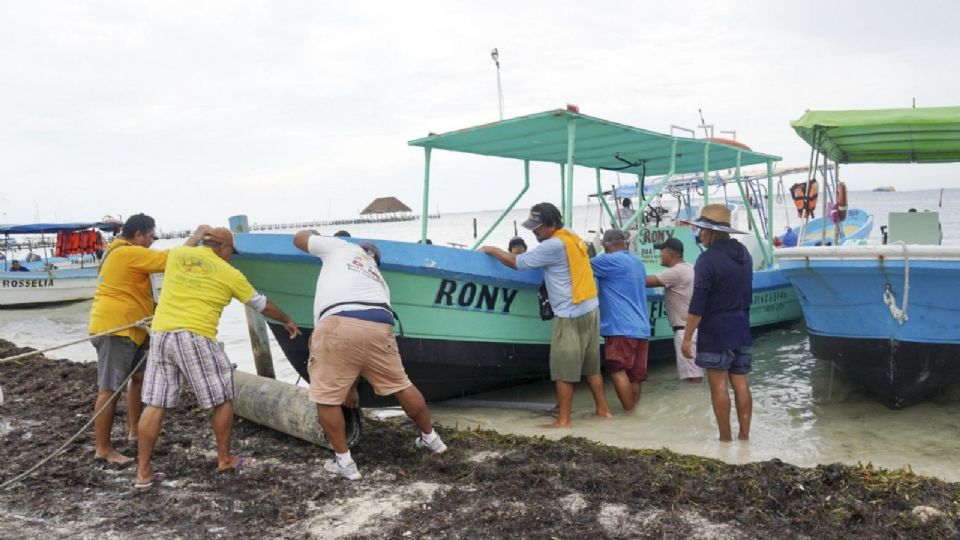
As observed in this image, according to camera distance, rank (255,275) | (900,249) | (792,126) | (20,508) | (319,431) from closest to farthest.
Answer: (20,508) → (319,431) → (900,249) → (255,275) → (792,126)

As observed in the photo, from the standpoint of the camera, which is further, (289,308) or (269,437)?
(289,308)

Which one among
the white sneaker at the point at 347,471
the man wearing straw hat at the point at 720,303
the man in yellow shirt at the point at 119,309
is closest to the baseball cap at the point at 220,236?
the man in yellow shirt at the point at 119,309

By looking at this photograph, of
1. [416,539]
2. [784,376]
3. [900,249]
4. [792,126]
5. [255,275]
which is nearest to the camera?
[416,539]

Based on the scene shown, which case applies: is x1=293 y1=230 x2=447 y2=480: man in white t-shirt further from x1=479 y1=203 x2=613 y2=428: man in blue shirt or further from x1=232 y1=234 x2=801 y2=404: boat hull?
x1=479 y1=203 x2=613 y2=428: man in blue shirt

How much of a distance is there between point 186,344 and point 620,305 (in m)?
3.38

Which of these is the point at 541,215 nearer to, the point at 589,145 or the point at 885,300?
the point at 589,145

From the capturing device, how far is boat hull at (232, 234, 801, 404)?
17.7 feet

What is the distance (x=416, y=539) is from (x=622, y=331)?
301 centimetres

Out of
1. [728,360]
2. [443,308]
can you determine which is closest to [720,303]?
[728,360]

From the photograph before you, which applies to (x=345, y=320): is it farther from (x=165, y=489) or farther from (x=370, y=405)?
(x=370, y=405)

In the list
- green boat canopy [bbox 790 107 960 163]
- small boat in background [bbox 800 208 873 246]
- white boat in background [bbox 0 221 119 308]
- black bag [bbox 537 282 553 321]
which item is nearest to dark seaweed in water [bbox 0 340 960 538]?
black bag [bbox 537 282 553 321]

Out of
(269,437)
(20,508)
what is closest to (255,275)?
(269,437)

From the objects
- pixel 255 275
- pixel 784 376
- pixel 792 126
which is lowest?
pixel 784 376

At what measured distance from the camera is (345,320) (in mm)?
4160
